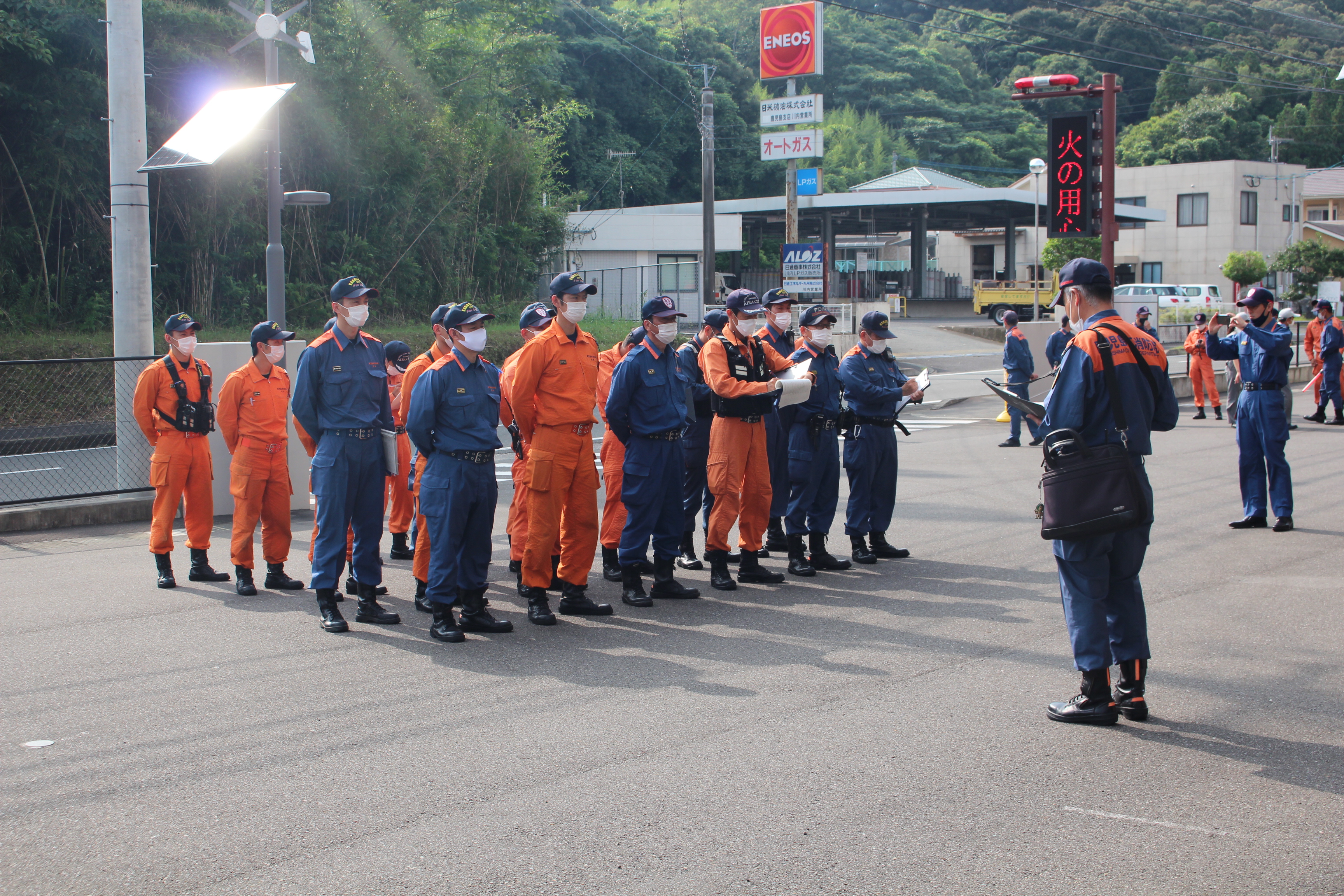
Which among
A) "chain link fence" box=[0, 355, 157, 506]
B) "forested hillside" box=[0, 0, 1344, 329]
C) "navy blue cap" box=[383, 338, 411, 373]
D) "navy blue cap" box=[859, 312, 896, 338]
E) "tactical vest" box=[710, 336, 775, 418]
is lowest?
"chain link fence" box=[0, 355, 157, 506]

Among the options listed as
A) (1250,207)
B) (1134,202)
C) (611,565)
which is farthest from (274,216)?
(1250,207)

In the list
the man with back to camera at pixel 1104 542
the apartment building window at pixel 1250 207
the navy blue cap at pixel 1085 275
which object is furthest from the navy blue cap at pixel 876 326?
the apartment building window at pixel 1250 207

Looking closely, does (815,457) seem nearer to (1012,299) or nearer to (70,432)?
(70,432)

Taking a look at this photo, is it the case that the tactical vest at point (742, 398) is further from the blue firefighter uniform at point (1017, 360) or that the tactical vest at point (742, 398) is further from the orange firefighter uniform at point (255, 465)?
the blue firefighter uniform at point (1017, 360)

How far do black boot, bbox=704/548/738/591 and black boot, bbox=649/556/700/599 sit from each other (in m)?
0.26

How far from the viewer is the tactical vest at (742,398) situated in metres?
8.20

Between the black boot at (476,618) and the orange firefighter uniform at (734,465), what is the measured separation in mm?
1763

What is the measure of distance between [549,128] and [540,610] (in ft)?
132

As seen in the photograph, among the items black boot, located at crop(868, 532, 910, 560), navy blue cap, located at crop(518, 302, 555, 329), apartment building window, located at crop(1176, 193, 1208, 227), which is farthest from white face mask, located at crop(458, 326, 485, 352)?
apartment building window, located at crop(1176, 193, 1208, 227)

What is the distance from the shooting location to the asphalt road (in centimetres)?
396

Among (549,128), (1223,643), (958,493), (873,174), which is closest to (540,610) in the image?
(1223,643)

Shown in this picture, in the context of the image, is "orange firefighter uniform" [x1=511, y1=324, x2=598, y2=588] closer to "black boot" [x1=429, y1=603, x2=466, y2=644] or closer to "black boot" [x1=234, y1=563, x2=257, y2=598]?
"black boot" [x1=429, y1=603, x2=466, y2=644]

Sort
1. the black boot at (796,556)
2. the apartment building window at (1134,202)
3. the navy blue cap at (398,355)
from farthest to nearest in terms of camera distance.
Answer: the apartment building window at (1134,202) < the navy blue cap at (398,355) < the black boot at (796,556)

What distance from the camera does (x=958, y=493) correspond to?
41.9 feet
